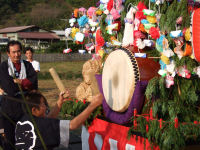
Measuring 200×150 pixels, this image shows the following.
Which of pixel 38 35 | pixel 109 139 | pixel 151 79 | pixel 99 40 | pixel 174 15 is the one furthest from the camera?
pixel 38 35

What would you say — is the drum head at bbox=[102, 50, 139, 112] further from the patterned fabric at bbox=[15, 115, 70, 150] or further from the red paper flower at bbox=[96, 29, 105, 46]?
the patterned fabric at bbox=[15, 115, 70, 150]

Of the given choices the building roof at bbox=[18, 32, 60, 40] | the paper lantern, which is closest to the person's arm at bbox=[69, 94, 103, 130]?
the paper lantern

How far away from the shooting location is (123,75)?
3070 mm

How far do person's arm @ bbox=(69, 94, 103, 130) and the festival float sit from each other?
0.76 metres

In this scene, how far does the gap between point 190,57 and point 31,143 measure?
1.40 m

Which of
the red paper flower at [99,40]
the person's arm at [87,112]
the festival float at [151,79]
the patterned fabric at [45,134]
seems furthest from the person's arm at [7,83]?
the person's arm at [87,112]

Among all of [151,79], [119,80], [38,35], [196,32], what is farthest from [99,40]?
[38,35]

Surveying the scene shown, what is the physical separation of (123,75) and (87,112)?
114 cm

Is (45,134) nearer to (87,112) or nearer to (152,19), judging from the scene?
(87,112)

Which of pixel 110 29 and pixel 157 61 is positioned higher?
pixel 110 29

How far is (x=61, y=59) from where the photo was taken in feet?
87.9

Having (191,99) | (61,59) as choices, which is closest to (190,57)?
(191,99)

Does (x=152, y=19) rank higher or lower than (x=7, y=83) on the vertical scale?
higher

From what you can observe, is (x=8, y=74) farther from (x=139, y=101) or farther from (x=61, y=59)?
(x=61, y=59)
